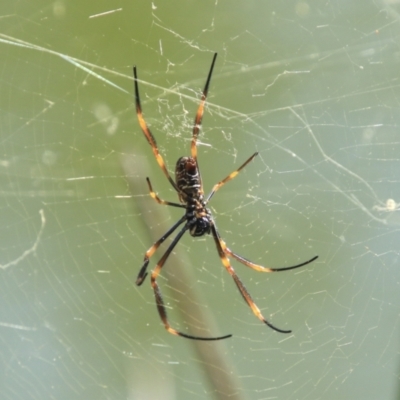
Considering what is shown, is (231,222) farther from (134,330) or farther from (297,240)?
(134,330)

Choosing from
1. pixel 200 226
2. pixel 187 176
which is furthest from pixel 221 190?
pixel 187 176

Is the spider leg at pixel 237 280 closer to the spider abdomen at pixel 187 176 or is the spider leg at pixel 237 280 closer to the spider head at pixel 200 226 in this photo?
the spider head at pixel 200 226

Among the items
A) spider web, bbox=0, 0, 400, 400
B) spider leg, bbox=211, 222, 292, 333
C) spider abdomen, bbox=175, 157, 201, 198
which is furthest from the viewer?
spider web, bbox=0, 0, 400, 400

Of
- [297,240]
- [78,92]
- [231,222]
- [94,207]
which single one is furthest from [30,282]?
[297,240]

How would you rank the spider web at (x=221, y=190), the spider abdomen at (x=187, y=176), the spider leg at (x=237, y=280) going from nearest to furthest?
the spider abdomen at (x=187, y=176), the spider leg at (x=237, y=280), the spider web at (x=221, y=190)

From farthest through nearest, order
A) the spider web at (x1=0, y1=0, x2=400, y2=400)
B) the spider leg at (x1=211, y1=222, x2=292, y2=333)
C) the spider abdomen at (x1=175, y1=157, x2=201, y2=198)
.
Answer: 1. the spider web at (x1=0, y1=0, x2=400, y2=400)
2. the spider leg at (x1=211, y1=222, x2=292, y2=333)
3. the spider abdomen at (x1=175, y1=157, x2=201, y2=198)

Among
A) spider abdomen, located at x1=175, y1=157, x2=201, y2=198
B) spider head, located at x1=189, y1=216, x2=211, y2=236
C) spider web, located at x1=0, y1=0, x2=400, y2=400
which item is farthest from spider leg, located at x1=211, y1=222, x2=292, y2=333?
spider web, located at x1=0, y1=0, x2=400, y2=400

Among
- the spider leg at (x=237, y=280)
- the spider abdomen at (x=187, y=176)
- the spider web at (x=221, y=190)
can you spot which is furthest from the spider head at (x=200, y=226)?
the spider web at (x=221, y=190)

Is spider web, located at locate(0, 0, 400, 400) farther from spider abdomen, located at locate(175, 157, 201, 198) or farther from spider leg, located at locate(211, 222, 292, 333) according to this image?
spider abdomen, located at locate(175, 157, 201, 198)
